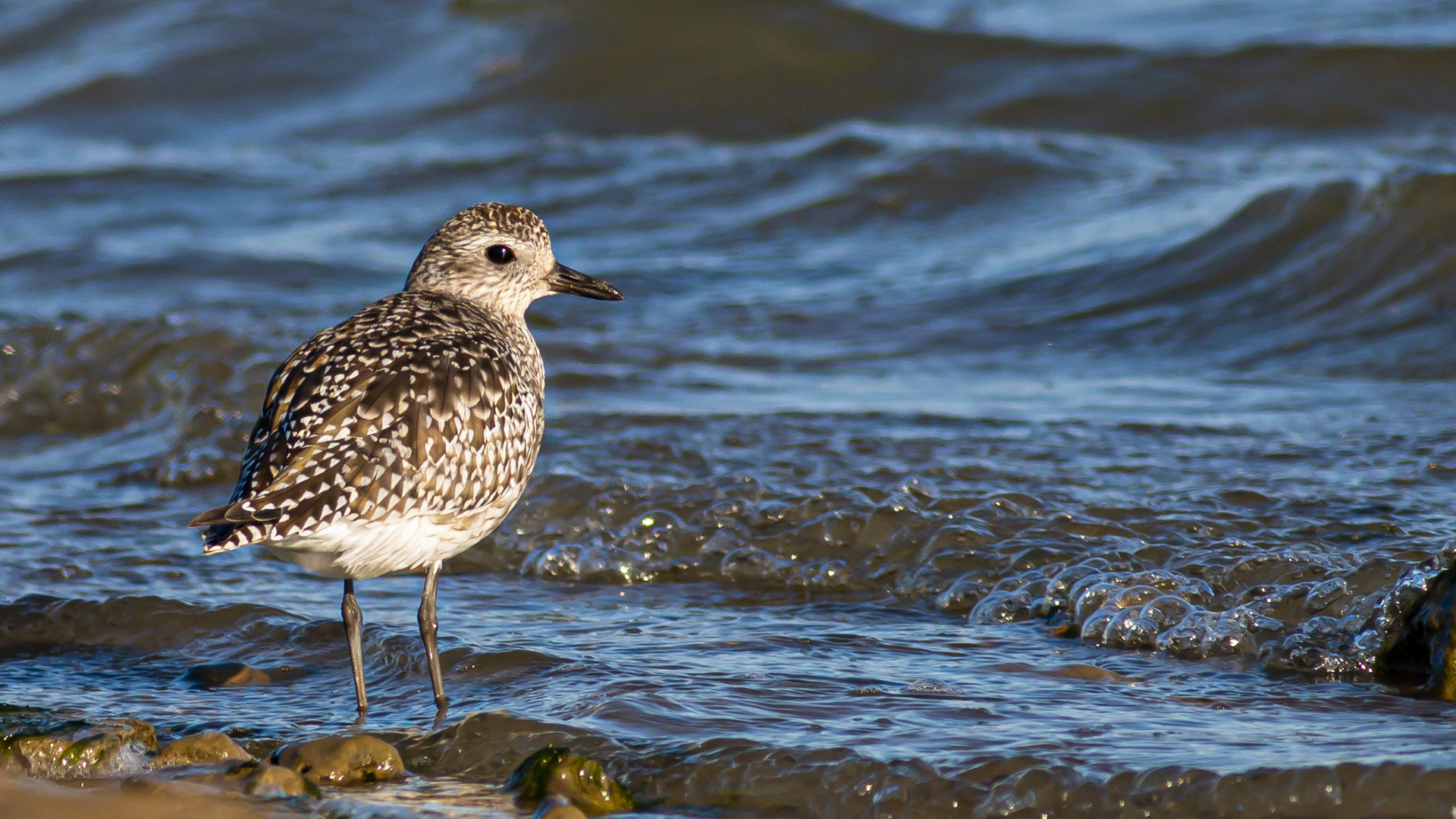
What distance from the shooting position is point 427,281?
4980 mm

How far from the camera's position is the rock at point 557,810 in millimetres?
3477

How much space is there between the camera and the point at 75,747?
12.5ft

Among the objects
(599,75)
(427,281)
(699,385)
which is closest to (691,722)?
(427,281)

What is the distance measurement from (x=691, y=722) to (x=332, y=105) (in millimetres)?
A: 11294

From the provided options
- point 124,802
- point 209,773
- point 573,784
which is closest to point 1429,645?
point 573,784

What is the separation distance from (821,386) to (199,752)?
13.6ft

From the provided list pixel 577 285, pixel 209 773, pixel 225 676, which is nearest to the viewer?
pixel 209 773

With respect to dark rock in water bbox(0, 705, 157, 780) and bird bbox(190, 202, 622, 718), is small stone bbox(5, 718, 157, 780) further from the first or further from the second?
bird bbox(190, 202, 622, 718)

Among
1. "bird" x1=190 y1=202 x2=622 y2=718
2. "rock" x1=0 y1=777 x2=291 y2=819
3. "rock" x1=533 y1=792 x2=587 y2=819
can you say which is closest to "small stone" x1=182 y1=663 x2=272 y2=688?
"bird" x1=190 y1=202 x2=622 y2=718

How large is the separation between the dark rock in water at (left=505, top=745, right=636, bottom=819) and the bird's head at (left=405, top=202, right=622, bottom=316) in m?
1.72

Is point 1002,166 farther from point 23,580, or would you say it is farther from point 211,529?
point 211,529

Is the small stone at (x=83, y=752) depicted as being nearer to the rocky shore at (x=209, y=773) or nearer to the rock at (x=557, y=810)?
the rocky shore at (x=209, y=773)

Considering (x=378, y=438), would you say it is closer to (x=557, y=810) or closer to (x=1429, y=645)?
(x=557, y=810)

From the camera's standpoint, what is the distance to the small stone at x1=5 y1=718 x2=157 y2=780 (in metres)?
3.78
